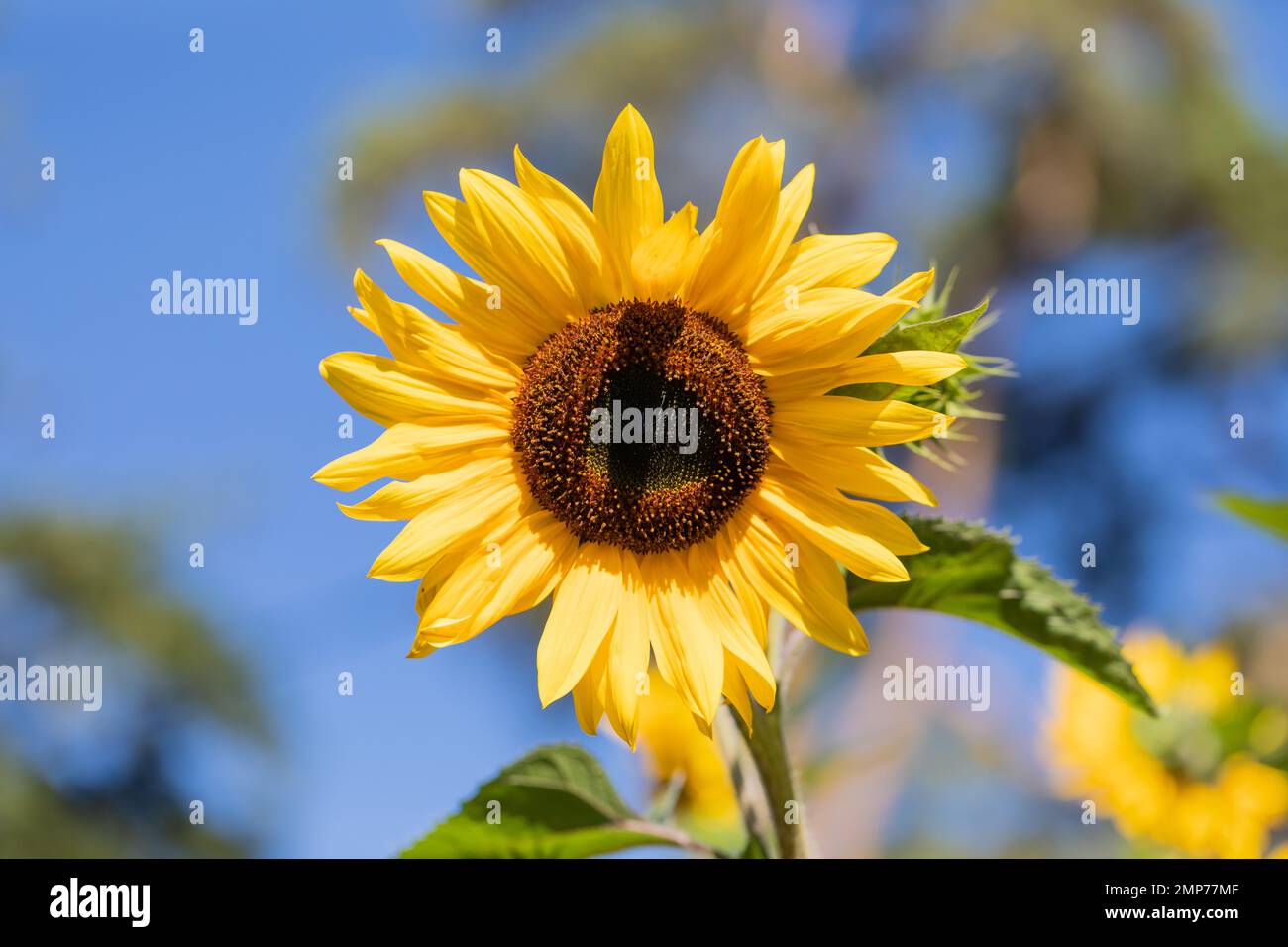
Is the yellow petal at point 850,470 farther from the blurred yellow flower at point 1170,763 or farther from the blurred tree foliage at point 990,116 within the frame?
the blurred tree foliage at point 990,116

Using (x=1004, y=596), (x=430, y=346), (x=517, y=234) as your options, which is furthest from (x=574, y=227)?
(x=1004, y=596)

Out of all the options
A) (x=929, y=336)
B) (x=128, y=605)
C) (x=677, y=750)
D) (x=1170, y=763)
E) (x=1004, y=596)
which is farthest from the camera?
(x=128, y=605)

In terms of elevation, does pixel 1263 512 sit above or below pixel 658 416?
below

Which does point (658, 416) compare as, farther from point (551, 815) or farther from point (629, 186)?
point (551, 815)

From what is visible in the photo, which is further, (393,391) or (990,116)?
(990,116)

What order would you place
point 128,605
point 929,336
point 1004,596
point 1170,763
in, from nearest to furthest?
point 929,336
point 1004,596
point 1170,763
point 128,605
